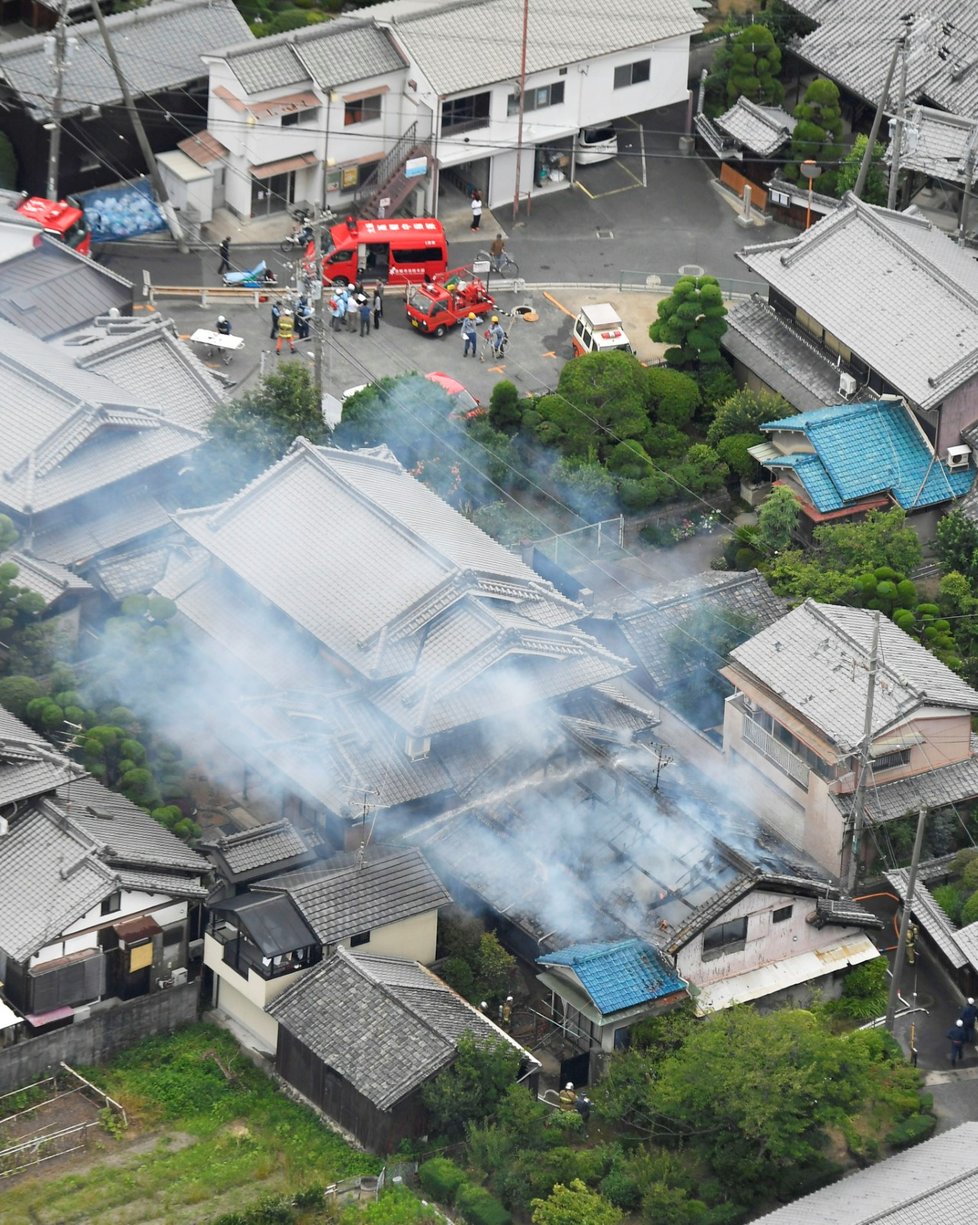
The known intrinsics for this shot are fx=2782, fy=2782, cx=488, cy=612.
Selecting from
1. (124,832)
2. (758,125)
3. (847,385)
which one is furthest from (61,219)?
(124,832)

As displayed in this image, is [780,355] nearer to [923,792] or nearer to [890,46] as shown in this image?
[890,46]

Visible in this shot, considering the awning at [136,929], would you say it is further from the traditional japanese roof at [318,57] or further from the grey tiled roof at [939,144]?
the grey tiled roof at [939,144]

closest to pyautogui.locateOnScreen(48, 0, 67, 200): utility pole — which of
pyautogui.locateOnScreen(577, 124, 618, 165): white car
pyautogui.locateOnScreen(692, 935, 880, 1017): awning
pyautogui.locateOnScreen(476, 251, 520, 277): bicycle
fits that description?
pyautogui.locateOnScreen(476, 251, 520, 277): bicycle

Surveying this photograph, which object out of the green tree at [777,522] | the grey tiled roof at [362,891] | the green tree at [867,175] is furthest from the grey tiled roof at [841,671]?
the green tree at [867,175]

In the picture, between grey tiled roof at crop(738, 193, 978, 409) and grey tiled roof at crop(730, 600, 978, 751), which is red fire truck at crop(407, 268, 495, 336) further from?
grey tiled roof at crop(730, 600, 978, 751)

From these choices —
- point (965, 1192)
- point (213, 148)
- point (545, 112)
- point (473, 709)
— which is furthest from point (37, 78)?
point (965, 1192)
